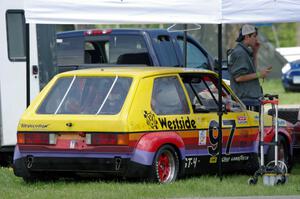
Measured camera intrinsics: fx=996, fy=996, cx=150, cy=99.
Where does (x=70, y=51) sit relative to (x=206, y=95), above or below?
above

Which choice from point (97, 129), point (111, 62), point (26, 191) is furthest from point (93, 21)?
point (111, 62)

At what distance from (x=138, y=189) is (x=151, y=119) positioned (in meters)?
0.93

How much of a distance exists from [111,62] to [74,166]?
5402 mm

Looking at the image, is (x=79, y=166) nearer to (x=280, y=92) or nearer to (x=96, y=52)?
(x=96, y=52)

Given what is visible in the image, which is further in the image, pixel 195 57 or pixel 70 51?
pixel 195 57

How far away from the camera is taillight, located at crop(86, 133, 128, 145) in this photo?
11016 mm

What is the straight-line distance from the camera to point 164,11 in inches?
452

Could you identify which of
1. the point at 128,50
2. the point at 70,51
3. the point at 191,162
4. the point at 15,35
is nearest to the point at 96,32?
the point at 70,51

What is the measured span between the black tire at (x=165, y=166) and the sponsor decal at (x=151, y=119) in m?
0.27

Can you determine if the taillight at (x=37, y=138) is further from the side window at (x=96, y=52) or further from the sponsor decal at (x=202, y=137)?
the side window at (x=96, y=52)

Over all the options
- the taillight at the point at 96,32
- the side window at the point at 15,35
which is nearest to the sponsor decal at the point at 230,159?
the side window at the point at 15,35

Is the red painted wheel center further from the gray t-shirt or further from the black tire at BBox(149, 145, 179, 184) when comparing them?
the gray t-shirt

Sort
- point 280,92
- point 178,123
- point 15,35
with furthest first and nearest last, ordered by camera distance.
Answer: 1. point 280,92
2. point 15,35
3. point 178,123

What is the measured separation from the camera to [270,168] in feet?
37.7
